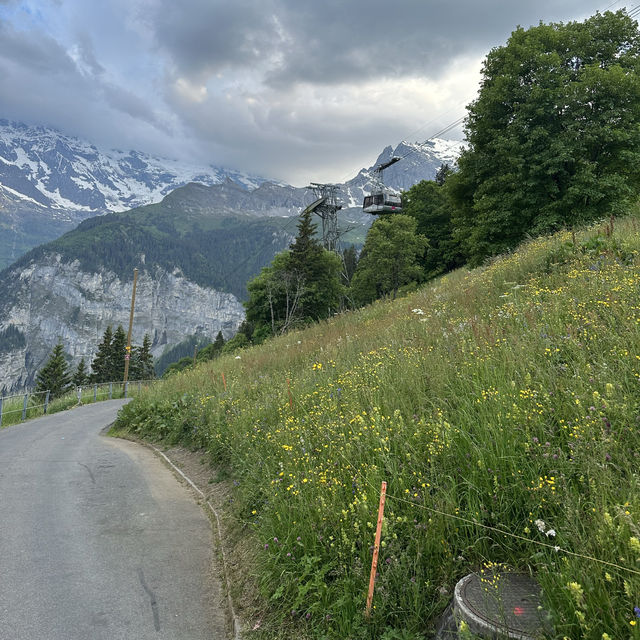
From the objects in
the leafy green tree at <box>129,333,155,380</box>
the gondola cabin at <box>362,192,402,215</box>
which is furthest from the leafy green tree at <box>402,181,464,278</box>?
the leafy green tree at <box>129,333,155,380</box>

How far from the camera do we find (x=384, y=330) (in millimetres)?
9914

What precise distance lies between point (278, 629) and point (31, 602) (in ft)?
9.87

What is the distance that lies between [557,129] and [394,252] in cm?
2634

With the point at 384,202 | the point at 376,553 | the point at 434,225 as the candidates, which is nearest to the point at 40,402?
the point at 376,553

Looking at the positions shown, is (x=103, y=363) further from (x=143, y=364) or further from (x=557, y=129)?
(x=557, y=129)

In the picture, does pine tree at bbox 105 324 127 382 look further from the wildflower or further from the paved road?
the wildflower

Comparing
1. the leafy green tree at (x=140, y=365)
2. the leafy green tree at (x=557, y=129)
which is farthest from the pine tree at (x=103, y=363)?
the leafy green tree at (x=557, y=129)

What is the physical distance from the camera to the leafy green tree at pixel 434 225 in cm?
4806

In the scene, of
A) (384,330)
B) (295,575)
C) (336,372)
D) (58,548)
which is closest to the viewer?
(295,575)

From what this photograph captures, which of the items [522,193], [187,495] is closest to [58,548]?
[187,495]

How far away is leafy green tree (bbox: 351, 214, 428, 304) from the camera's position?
45438 millimetres

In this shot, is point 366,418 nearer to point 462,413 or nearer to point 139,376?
point 462,413

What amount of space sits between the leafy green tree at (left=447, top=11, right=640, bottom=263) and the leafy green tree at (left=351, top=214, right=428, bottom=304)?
22.6 meters

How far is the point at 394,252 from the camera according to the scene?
1805 inches
